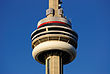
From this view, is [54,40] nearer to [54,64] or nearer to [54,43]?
[54,43]

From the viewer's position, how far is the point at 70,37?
419 ft

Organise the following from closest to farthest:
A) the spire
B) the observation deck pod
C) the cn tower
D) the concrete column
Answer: the observation deck pod → the cn tower → the concrete column → the spire

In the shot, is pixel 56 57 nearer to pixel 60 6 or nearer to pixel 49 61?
pixel 49 61

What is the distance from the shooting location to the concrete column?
128375mm

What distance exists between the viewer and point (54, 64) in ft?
423

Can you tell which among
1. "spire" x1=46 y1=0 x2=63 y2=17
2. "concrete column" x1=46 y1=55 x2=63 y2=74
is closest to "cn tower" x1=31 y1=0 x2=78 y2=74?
"concrete column" x1=46 y1=55 x2=63 y2=74

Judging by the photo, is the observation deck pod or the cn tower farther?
the cn tower

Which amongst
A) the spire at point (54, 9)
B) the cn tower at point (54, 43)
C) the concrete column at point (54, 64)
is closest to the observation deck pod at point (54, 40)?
the cn tower at point (54, 43)

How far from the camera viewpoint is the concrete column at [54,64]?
12838 cm

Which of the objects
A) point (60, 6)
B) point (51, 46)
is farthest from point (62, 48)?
point (60, 6)

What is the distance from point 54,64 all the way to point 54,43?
19.7ft

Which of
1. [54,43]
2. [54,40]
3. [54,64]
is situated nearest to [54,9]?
[54,40]

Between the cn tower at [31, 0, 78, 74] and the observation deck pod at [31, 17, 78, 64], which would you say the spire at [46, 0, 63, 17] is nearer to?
the cn tower at [31, 0, 78, 74]

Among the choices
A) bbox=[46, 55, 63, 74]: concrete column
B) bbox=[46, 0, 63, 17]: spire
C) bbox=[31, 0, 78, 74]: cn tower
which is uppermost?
bbox=[46, 0, 63, 17]: spire
